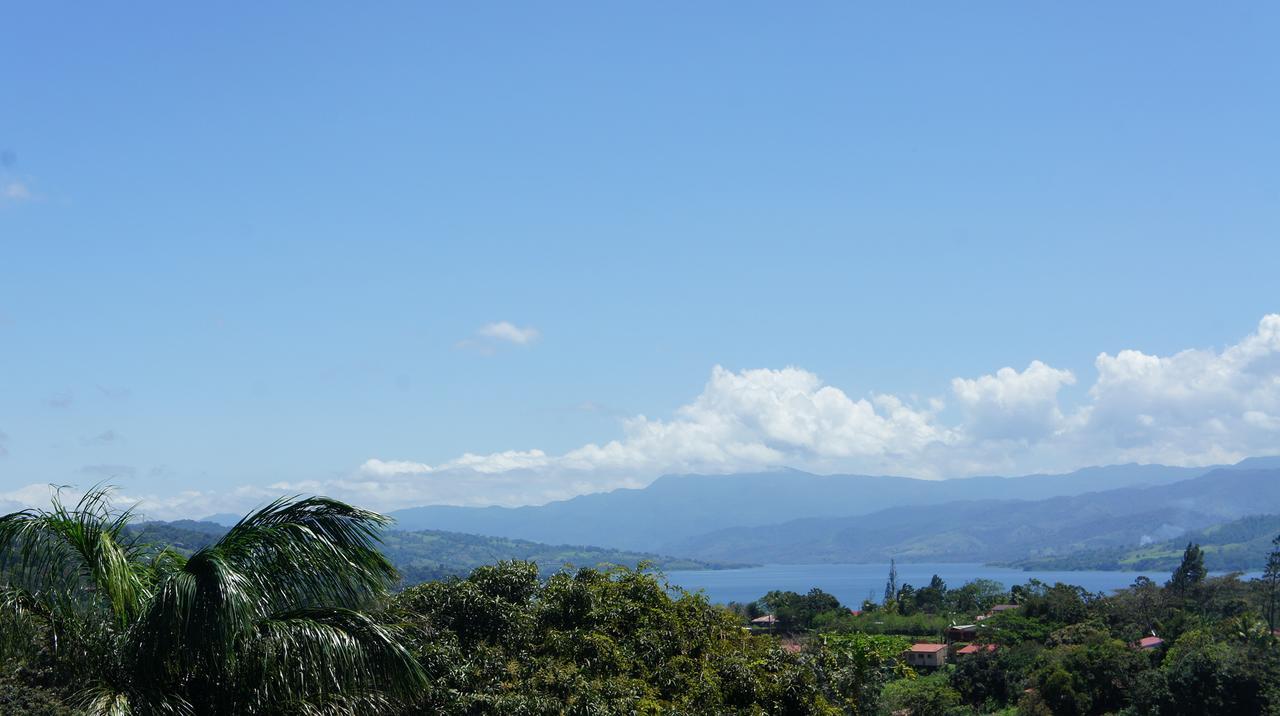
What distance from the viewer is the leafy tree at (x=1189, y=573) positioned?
232 ft

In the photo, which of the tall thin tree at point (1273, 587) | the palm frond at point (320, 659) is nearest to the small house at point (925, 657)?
the tall thin tree at point (1273, 587)

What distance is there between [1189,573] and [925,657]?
90.9 feet

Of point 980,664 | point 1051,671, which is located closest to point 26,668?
point 1051,671

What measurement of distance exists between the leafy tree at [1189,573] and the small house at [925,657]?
20.7 m

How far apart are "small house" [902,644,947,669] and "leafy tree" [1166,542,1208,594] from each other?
20680mm

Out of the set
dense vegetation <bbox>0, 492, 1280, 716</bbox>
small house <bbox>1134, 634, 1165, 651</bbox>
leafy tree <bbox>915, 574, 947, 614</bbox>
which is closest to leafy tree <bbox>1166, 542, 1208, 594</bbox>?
leafy tree <bbox>915, 574, 947, 614</bbox>

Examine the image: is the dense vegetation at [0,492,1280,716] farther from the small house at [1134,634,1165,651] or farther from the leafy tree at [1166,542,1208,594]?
the leafy tree at [1166,542,1208,594]

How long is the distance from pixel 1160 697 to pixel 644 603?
3197 cm

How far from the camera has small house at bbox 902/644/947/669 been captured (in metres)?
57.7

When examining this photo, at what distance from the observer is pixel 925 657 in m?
58.1

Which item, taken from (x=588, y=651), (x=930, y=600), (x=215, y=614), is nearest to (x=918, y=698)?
(x=588, y=651)

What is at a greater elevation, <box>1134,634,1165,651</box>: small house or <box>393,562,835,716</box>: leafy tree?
<box>393,562,835,716</box>: leafy tree

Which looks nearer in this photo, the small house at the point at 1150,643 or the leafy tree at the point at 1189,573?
the small house at the point at 1150,643

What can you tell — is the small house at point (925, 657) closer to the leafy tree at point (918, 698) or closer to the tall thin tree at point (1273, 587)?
the leafy tree at point (918, 698)
